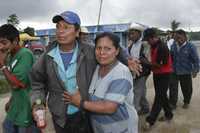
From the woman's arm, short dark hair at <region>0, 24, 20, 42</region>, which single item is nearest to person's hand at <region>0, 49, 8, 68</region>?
short dark hair at <region>0, 24, 20, 42</region>

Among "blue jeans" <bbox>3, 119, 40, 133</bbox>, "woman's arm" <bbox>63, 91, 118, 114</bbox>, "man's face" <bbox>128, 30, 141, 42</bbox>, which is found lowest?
"blue jeans" <bbox>3, 119, 40, 133</bbox>

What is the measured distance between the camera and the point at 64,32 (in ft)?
11.1

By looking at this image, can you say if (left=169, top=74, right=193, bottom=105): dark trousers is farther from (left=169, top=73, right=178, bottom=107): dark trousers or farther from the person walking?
the person walking

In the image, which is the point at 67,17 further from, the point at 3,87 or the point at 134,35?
the point at 3,87

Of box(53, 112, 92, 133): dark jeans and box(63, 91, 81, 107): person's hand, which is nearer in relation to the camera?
box(63, 91, 81, 107): person's hand

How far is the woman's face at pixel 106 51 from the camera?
10.7 ft

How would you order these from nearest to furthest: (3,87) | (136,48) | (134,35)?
(134,35)
(136,48)
(3,87)

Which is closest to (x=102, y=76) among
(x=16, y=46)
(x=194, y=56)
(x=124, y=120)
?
(x=124, y=120)

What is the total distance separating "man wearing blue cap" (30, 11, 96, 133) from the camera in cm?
338

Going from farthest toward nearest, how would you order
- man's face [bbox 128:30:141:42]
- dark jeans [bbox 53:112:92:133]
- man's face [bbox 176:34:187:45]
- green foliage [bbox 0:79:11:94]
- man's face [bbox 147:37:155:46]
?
1. green foliage [bbox 0:79:11:94]
2. man's face [bbox 176:34:187:45]
3. man's face [bbox 147:37:155:46]
4. man's face [bbox 128:30:141:42]
5. dark jeans [bbox 53:112:92:133]

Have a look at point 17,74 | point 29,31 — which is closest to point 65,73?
point 17,74

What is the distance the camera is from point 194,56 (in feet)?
29.3

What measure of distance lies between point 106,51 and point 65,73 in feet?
1.25

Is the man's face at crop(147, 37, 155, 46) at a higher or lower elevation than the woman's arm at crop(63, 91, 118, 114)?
higher
